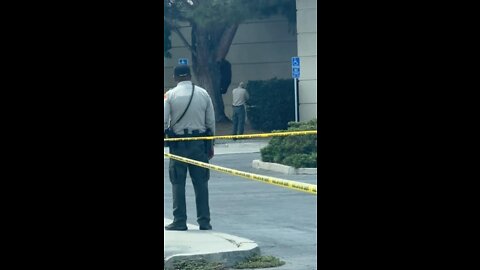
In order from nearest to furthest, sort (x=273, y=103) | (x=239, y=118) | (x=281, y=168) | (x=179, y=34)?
(x=281, y=168) < (x=239, y=118) < (x=273, y=103) < (x=179, y=34)

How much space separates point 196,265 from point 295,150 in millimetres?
11789

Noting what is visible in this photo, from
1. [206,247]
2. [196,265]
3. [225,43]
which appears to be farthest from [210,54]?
[196,265]

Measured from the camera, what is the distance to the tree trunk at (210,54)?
3672cm

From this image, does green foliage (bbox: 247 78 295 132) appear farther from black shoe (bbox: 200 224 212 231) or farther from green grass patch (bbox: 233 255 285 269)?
A: green grass patch (bbox: 233 255 285 269)

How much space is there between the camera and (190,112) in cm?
1094

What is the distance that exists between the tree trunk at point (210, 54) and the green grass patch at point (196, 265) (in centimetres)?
2745

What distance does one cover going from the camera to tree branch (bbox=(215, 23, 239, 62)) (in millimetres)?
36812

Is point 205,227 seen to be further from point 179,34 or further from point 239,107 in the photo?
point 179,34

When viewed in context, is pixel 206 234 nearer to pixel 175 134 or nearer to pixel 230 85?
pixel 175 134

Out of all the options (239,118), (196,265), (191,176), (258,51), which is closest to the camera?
(196,265)

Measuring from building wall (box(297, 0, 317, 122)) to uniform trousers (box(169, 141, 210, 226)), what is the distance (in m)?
20.9

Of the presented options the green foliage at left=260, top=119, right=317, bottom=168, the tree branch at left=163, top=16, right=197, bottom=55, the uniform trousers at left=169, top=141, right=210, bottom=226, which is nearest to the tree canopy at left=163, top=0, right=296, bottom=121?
the tree branch at left=163, top=16, right=197, bottom=55
